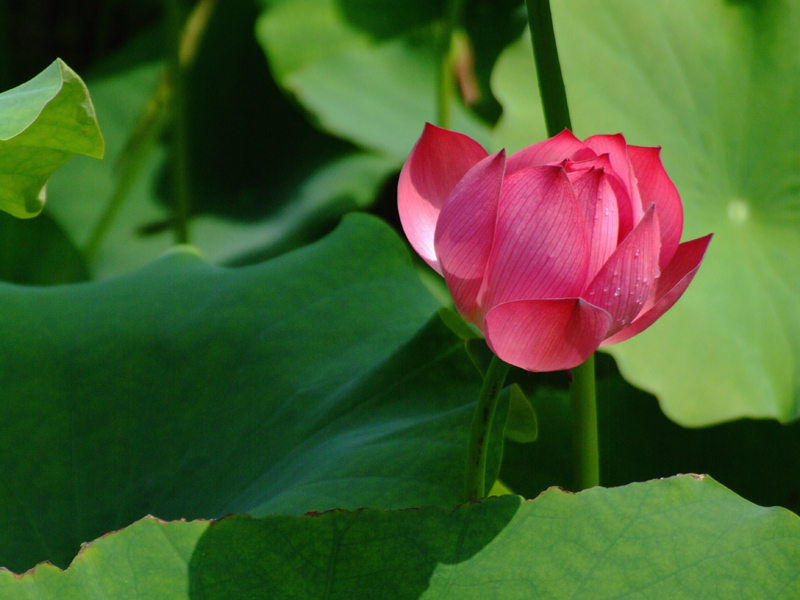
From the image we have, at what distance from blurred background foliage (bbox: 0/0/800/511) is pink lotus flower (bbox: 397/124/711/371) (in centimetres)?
116

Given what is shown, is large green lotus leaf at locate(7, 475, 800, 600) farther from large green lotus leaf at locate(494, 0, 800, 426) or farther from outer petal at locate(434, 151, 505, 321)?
large green lotus leaf at locate(494, 0, 800, 426)

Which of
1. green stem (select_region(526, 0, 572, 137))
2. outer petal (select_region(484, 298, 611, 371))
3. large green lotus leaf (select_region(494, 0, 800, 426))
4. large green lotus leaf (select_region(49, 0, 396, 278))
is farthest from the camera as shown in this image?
large green lotus leaf (select_region(49, 0, 396, 278))

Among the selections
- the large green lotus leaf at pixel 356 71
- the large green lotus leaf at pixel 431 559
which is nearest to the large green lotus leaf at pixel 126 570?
the large green lotus leaf at pixel 431 559

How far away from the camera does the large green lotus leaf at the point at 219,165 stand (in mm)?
Answer: 1742

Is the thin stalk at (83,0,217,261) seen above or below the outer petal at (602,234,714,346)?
below

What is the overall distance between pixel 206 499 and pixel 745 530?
40 centimetres

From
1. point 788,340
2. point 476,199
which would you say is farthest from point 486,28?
point 476,199

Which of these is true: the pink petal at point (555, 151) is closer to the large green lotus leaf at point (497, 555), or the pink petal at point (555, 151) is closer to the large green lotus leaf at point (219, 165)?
the large green lotus leaf at point (497, 555)

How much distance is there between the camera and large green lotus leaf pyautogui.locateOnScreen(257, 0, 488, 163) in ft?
5.36

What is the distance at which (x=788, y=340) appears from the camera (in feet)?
2.64

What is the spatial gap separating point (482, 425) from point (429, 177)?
0.50 feet

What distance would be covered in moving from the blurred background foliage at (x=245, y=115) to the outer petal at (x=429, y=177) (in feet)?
3.57

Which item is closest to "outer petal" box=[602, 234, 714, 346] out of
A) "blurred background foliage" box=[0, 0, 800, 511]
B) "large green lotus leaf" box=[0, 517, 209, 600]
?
"large green lotus leaf" box=[0, 517, 209, 600]

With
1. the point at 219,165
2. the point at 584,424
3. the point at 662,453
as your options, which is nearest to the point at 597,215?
the point at 584,424
